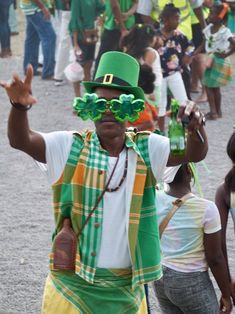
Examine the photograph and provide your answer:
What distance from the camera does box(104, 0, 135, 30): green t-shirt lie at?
11.1m

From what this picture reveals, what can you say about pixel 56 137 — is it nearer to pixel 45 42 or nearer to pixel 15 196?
pixel 15 196

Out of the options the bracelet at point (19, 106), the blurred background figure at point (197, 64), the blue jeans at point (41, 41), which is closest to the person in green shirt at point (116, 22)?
the blurred background figure at point (197, 64)

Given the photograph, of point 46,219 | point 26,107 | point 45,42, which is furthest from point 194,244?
point 45,42

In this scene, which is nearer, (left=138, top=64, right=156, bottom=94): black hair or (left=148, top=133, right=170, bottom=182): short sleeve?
(left=148, top=133, right=170, bottom=182): short sleeve

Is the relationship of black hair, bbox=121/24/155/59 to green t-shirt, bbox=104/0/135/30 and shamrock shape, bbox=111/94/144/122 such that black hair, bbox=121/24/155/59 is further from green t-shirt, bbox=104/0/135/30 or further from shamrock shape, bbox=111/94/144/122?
shamrock shape, bbox=111/94/144/122

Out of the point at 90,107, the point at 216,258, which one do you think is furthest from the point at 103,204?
the point at 216,258

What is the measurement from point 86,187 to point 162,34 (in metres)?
6.36

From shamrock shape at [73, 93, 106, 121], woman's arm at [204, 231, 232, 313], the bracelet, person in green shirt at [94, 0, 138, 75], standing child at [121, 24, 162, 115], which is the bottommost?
person in green shirt at [94, 0, 138, 75]

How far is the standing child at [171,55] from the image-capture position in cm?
977

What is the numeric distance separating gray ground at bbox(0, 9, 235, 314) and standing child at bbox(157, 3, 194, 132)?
747mm

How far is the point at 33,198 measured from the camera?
26.2ft

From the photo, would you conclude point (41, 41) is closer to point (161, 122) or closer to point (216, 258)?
point (161, 122)

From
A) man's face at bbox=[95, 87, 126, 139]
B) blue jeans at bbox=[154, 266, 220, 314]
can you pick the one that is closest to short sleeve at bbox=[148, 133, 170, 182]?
man's face at bbox=[95, 87, 126, 139]

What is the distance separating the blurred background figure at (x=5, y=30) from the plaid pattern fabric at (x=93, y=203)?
10689mm
